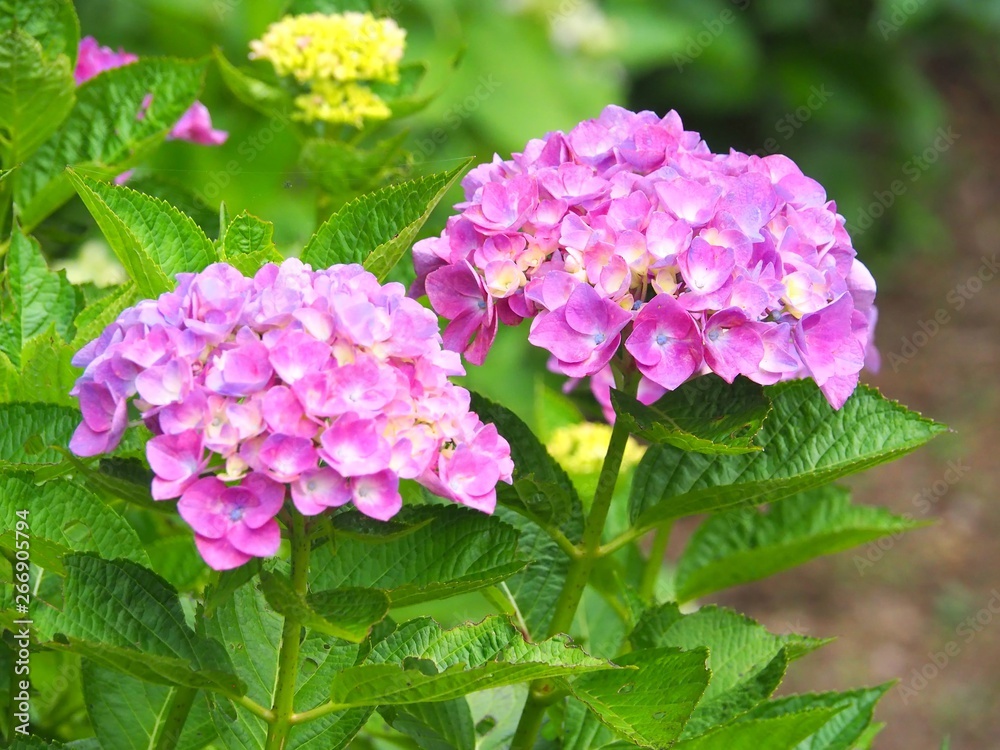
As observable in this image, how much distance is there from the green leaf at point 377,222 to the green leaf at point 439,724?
0.44 m

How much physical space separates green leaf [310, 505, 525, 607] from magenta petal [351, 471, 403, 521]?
72 mm

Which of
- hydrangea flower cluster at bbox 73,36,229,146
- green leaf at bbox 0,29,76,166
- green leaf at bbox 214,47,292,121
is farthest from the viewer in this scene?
green leaf at bbox 214,47,292,121

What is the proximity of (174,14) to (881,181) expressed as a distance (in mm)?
4163

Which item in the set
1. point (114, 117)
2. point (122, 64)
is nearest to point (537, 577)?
point (114, 117)

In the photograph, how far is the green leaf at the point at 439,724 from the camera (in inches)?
47.3

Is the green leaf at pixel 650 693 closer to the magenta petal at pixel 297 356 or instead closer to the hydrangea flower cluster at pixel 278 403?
the hydrangea flower cluster at pixel 278 403

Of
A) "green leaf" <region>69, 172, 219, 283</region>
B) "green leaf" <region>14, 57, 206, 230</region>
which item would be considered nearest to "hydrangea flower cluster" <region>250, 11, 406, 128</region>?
"green leaf" <region>14, 57, 206, 230</region>

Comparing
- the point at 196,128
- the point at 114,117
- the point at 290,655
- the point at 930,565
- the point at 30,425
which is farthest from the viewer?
the point at 930,565

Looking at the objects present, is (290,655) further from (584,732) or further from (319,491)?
(584,732)

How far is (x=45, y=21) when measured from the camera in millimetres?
1536

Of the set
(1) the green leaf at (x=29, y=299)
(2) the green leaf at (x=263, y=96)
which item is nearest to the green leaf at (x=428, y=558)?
(1) the green leaf at (x=29, y=299)

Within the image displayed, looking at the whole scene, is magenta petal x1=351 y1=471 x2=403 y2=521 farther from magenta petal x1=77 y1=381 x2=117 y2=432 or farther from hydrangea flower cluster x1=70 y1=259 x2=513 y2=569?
magenta petal x1=77 y1=381 x2=117 y2=432

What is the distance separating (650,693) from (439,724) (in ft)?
0.92

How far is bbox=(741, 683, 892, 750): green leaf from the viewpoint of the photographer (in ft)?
4.29
